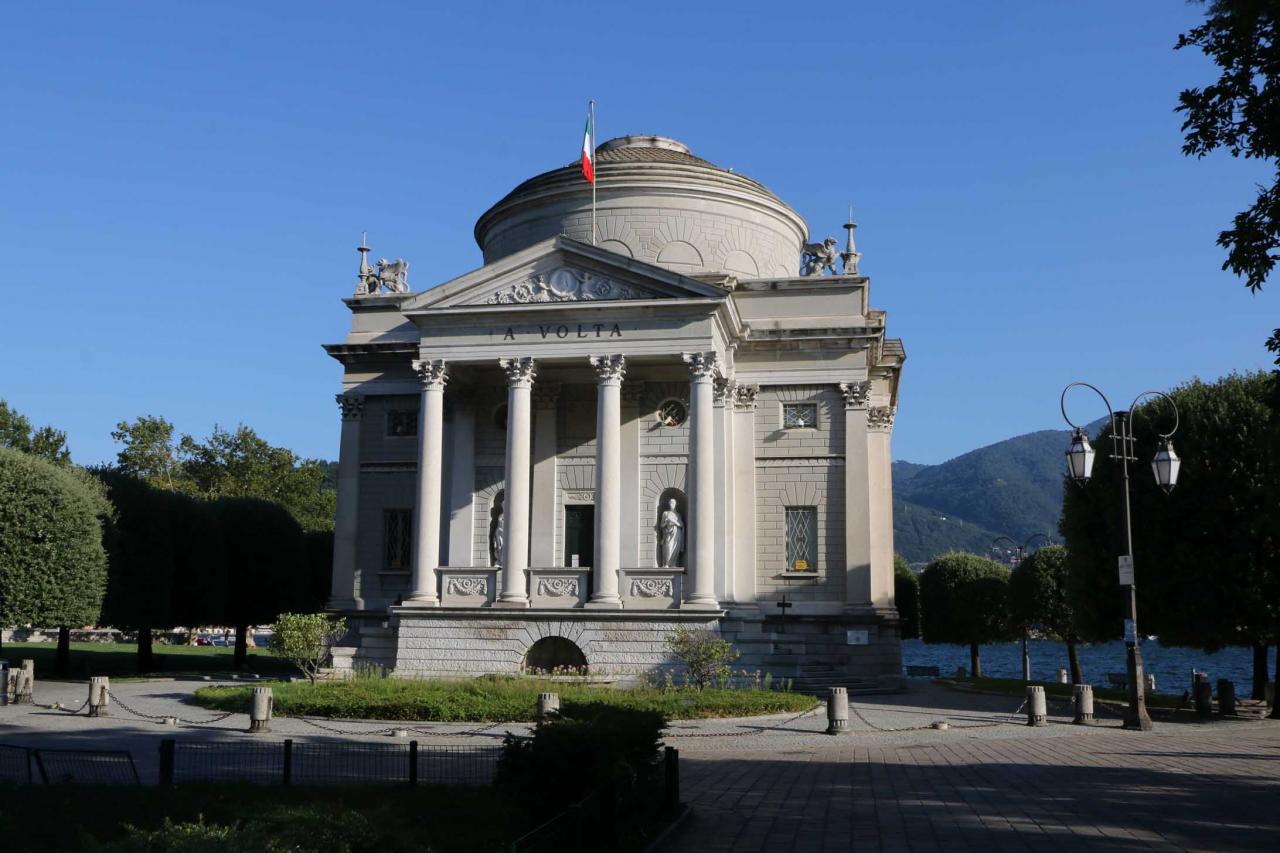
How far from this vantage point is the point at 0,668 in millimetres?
30891

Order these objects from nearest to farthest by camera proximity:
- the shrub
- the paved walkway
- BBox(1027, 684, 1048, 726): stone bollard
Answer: the paved walkway → BBox(1027, 684, 1048, 726): stone bollard → the shrub

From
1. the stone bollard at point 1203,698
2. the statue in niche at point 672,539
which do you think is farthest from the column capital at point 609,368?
the stone bollard at point 1203,698

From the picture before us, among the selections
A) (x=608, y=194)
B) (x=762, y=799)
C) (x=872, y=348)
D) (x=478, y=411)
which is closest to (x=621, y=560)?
(x=478, y=411)

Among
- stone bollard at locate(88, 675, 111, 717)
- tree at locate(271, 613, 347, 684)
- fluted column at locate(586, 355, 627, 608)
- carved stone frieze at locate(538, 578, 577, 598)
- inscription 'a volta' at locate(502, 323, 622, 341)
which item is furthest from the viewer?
inscription 'a volta' at locate(502, 323, 622, 341)

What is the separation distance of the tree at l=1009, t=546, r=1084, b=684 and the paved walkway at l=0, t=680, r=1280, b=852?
18397 mm

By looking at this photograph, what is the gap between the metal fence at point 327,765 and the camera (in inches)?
653

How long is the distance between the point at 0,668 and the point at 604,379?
18.8m

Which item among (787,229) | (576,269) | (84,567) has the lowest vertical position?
(84,567)

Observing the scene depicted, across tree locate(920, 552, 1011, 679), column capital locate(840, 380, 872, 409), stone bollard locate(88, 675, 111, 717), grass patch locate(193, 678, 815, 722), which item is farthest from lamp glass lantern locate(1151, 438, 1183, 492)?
tree locate(920, 552, 1011, 679)

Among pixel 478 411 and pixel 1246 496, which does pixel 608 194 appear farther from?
pixel 1246 496

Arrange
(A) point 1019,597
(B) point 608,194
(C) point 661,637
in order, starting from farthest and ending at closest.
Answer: (A) point 1019,597
(B) point 608,194
(C) point 661,637

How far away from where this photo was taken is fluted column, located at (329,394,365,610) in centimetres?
4094

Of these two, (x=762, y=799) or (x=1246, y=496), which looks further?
(x=1246, y=496)

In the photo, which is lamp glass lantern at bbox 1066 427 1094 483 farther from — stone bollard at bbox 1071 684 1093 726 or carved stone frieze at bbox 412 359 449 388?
carved stone frieze at bbox 412 359 449 388
